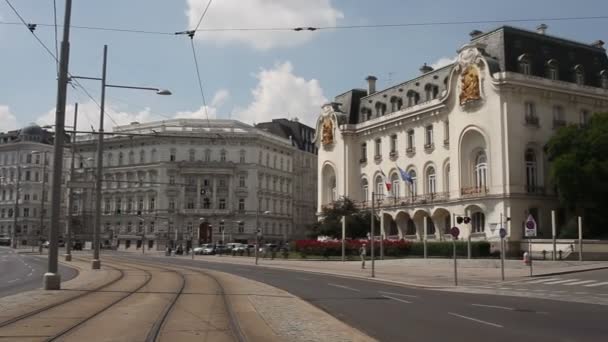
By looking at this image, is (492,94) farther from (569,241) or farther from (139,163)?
(139,163)

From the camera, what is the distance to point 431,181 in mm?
65062

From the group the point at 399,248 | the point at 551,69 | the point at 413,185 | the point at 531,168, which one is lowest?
the point at 399,248

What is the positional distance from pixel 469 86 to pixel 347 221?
1851cm

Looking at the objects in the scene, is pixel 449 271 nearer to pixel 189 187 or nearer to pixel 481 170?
pixel 481 170

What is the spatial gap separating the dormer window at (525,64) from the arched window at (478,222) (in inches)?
540

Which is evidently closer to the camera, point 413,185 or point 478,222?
point 478,222

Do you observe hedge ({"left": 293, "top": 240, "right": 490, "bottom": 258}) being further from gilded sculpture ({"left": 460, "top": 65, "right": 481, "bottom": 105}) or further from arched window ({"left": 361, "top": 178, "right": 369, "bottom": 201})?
arched window ({"left": 361, "top": 178, "right": 369, "bottom": 201})

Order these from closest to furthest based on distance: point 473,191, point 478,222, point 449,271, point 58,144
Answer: point 58,144 < point 449,271 < point 473,191 < point 478,222

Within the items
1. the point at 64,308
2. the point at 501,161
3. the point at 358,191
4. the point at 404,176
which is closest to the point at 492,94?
the point at 501,161

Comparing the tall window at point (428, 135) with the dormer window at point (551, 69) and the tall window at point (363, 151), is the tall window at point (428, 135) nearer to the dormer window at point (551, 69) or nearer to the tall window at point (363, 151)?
the tall window at point (363, 151)

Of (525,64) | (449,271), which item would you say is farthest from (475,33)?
(449,271)

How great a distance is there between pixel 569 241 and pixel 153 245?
68.0 m

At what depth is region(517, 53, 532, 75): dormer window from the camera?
5594 cm

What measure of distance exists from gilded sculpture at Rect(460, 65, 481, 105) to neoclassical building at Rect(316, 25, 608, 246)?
3.7 inches
